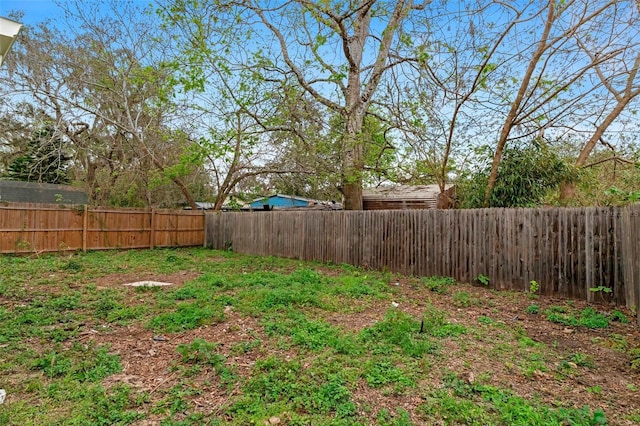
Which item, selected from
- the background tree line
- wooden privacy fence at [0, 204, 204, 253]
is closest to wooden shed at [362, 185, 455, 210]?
the background tree line

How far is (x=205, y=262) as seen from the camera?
8.18 metres

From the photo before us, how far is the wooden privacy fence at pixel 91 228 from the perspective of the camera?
8.34m

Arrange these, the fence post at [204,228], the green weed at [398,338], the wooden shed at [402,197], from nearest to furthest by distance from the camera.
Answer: the green weed at [398,338] < the wooden shed at [402,197] < the fence post at [204,228]

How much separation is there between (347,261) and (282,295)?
3499 millimetres

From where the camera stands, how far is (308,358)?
2686mm

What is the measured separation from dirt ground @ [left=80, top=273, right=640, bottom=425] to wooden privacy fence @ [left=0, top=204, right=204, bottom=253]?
21.1ft

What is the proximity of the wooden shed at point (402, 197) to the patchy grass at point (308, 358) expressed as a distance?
5644 millimetres

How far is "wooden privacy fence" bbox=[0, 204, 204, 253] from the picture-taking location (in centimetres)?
834

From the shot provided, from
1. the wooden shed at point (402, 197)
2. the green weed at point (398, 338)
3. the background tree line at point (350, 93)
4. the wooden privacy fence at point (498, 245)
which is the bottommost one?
the green weed at point (398, 338)

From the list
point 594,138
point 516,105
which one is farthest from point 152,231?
point 594,138

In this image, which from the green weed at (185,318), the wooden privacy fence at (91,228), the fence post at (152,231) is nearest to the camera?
the green weed at (185,318)

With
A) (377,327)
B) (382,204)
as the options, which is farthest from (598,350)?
(382,204)

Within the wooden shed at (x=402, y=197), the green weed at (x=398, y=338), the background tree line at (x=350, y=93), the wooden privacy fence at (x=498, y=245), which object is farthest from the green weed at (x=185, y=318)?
the wooden shed at (x=402, y=197)

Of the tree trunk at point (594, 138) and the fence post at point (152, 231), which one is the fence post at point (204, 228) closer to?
the fence post at point (152, 231)
